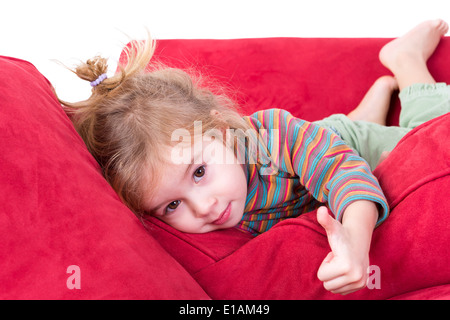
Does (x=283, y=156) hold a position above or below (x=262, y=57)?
below

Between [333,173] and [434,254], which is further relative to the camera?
[333,173]

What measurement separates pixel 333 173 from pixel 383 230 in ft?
0.81

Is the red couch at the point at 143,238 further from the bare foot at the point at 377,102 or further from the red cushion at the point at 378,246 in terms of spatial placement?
the bare foot at the point at 377,102

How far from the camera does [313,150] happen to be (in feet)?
3.61

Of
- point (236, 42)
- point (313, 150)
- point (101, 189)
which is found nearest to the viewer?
point (101, 189)

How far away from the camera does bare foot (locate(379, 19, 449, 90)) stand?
4.98 feet

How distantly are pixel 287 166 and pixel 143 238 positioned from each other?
0.49m

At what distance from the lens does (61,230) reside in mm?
679

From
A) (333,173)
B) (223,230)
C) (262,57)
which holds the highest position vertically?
(262,57)

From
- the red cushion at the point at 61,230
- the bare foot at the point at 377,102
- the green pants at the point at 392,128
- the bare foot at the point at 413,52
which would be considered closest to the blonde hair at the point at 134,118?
the red cushion at the point at 61,230

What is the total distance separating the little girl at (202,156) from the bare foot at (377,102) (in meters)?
0.42

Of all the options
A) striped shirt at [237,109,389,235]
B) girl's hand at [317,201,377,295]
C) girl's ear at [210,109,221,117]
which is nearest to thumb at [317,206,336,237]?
girl's hand at [317,201,377,295]

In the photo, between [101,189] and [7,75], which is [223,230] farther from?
[7,75]

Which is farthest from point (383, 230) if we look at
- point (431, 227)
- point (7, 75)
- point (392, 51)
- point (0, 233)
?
point (392, 51)
